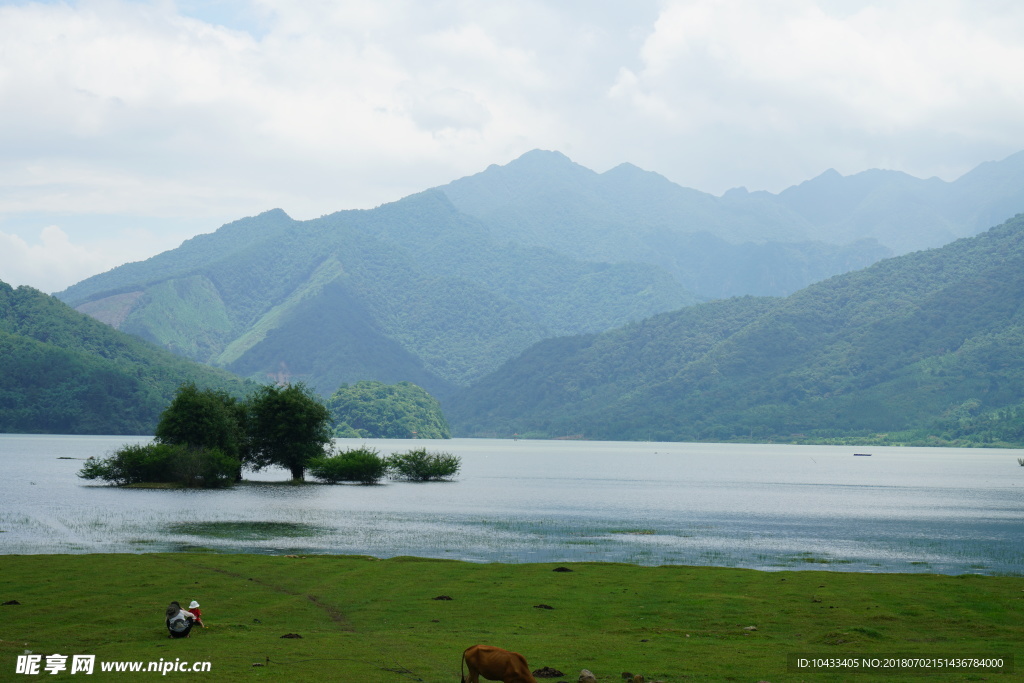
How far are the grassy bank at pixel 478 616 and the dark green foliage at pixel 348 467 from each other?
69159 millimetres

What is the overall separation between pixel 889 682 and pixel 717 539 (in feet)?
127

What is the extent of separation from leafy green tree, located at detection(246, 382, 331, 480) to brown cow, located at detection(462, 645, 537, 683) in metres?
90.6

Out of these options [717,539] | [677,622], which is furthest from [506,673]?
[717,539]

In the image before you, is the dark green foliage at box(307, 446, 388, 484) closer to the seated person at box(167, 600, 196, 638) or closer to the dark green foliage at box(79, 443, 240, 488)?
the dark green foliage at box(79, 443, 240, 488)

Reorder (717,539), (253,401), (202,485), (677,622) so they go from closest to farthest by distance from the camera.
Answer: (677,622), (717,539), (202,485), (253,401)

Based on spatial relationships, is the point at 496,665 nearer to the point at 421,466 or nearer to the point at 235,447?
the point at 235,447

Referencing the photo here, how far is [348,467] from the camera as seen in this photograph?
359ft

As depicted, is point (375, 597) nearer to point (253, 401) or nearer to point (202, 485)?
point (202, 485)

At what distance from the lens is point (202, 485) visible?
316 ft

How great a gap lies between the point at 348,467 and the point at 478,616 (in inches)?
3277

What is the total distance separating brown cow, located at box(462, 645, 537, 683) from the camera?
679 inches

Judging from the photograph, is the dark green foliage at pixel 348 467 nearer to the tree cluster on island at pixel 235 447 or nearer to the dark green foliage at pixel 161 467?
the tree cluster on island at pixel 235 447

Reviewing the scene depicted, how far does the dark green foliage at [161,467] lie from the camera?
94.9 m

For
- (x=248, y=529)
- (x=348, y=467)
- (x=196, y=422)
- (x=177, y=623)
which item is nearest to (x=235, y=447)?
(x=196, y=422)
